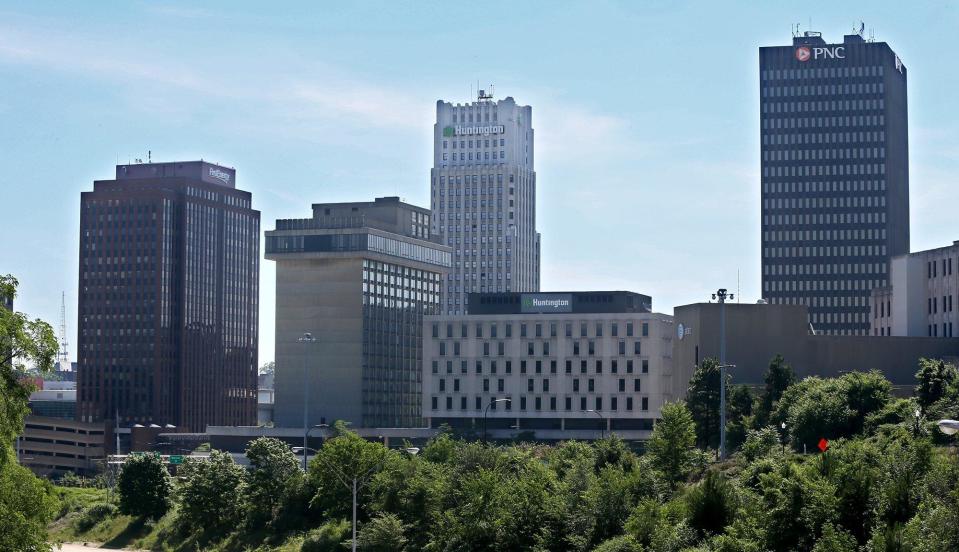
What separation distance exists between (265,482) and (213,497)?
569 centimetres

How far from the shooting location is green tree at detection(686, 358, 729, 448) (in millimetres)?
135375

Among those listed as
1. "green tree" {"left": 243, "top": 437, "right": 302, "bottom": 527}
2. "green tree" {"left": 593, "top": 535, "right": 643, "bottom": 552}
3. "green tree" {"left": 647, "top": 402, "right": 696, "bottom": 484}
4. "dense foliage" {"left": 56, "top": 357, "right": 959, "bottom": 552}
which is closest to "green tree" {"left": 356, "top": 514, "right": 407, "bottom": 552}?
"dense foliage" {"left": 56, "top": 357, "right": 959, "bottom": 552}

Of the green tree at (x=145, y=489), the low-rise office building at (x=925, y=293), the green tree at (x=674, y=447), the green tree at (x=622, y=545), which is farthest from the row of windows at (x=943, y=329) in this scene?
the green tree at (x=622, y=545)

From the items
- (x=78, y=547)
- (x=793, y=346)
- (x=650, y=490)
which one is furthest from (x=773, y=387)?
(x=78, y=547)

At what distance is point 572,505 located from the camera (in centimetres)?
8375

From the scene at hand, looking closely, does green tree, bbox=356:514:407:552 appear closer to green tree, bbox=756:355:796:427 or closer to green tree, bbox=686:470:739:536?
green tree, bbox=686:470:739:536

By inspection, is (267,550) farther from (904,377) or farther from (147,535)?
(904,377)

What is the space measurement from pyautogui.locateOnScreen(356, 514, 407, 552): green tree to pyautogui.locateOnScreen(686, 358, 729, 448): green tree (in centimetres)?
4351

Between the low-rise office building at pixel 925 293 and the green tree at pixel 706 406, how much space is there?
43974 millimetres

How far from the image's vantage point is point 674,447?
99125 millimetres

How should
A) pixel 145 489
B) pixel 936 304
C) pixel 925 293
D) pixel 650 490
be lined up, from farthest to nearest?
pixel 925 293 → pixel 936 304 → pixel 145 489 → pixel 650 490

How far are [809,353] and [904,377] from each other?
10.8m

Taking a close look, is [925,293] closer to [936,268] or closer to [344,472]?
[936,268]

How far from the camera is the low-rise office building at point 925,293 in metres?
168
